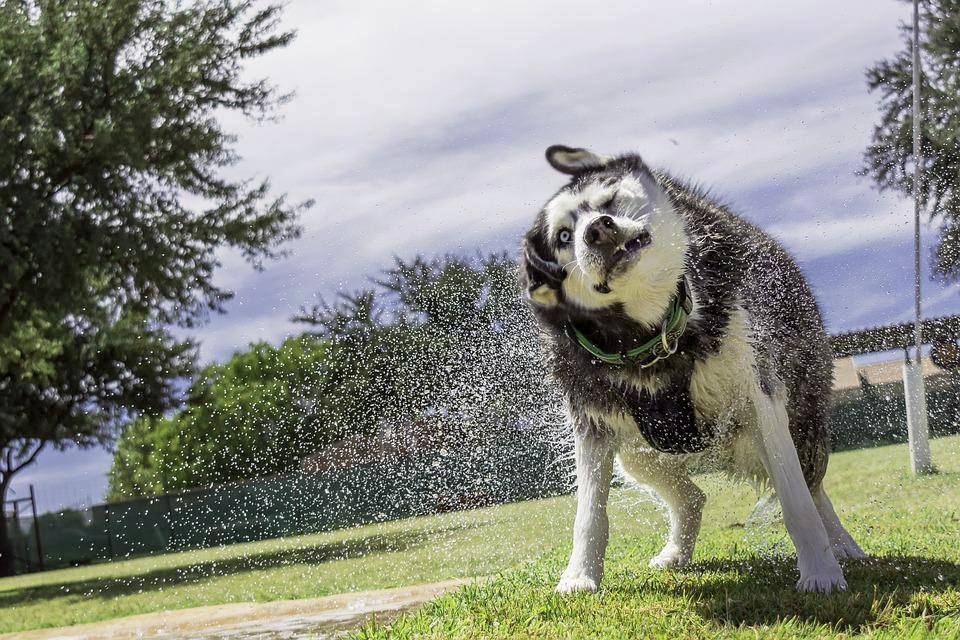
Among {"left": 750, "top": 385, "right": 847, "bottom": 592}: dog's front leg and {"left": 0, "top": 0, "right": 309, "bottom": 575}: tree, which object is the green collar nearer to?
{"left": 750, "top": 385, "right": 847, "bottom": 592}: dog's front leg

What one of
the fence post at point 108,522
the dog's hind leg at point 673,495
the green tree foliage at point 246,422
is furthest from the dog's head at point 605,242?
the fence post at point 108,522

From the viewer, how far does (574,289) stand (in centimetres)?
420

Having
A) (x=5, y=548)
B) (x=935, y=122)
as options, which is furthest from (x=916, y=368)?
(x=5, y=548)

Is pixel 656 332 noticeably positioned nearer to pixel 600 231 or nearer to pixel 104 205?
pixel 600 231

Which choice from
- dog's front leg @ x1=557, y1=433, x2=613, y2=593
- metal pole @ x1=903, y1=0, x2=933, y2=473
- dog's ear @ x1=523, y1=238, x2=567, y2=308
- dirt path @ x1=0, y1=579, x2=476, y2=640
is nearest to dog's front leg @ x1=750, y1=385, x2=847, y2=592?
dog's front leg @ x1=557, y1=433, x2=613, y2=593

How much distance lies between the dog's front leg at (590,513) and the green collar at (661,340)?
1.88 ft

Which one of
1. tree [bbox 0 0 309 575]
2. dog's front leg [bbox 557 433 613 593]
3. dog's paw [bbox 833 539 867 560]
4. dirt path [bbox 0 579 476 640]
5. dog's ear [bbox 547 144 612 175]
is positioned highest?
tree [bbox 0 0 309 575]

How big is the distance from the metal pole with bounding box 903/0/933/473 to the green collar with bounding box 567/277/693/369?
859cm

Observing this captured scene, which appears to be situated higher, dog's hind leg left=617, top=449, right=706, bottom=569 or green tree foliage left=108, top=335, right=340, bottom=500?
green tree foliage left=108, top=335, right=340, bottom=500

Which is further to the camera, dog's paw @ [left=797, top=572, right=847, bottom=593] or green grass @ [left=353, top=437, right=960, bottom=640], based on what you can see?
dog's paw @ [left=797, top=572, right=847, bottom=593]

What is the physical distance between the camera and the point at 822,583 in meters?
4.38

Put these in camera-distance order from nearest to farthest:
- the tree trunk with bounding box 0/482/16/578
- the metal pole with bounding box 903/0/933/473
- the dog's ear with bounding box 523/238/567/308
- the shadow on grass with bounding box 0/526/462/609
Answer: the dog's ear with bounding box 523/238/567/308
the metal pole with bounding box 903/0/933/473
the shadow on grass with bounding box 0/526/462/609
the tree trunk with bounding box 0/482/16/578

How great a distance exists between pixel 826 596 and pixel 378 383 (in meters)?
14.5

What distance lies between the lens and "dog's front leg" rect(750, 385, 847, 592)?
4414mm
